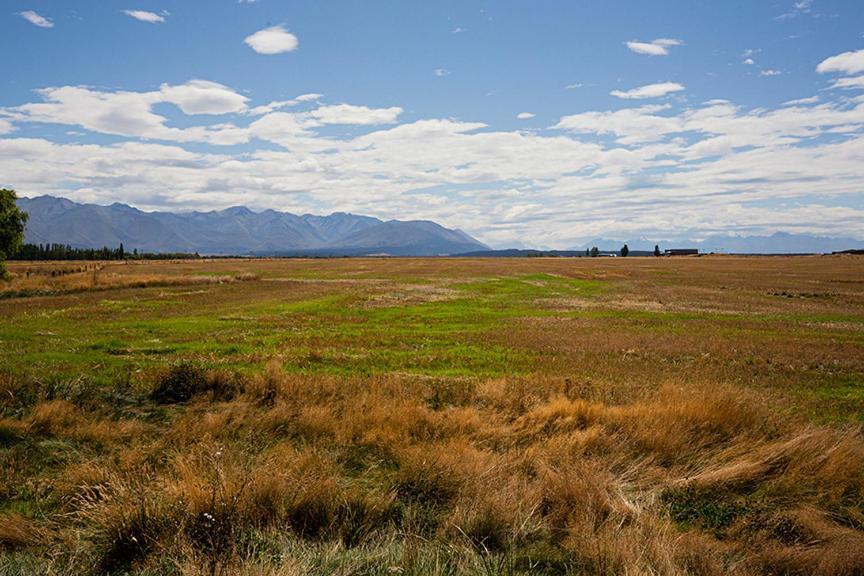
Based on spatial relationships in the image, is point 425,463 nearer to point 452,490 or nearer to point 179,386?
point 452,490

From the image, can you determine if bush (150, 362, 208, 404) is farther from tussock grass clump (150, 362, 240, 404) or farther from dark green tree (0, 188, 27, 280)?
dark green tree (0, 188, 27, 280)

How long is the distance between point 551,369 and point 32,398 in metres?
14.0

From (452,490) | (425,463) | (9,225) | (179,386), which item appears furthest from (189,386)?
(9,225)

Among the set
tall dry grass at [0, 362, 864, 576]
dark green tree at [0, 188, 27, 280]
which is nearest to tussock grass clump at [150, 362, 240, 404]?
tall dry grass at [0, 362, 864, 576]

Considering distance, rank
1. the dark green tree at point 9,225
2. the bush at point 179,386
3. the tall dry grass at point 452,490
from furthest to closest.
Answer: the dark green tree at point 9,225
the bush at point 179,386
the tall dry grass at point 452,490

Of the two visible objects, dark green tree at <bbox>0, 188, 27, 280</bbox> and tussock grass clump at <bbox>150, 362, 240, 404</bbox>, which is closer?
tussock grass clump at <bbox>150, 362, 240, 404</bbox>

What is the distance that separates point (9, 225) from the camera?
44188 millimetres

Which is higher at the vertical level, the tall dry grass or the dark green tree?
the dark green tree

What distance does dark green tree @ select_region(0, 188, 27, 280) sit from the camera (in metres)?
43.7

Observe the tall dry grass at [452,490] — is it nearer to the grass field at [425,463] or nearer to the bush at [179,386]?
the grass field at [425,463]

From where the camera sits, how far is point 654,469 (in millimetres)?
8328

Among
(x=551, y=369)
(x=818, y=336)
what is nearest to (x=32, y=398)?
(x=551, y=369)

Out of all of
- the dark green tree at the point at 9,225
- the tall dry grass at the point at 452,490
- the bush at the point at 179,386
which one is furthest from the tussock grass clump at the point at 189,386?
the dark green tree at the point at 9,225

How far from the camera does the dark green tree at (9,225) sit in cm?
4366
